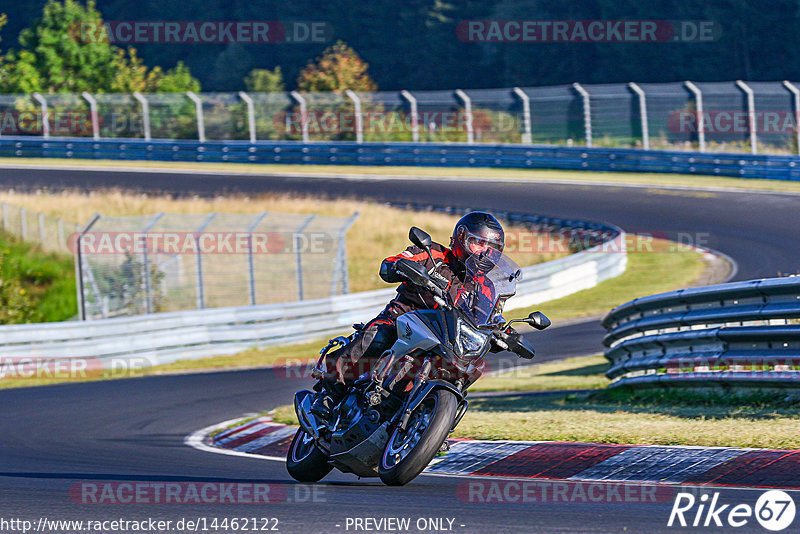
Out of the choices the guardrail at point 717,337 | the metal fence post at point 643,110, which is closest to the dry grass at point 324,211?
the metal fence post at point 643,110

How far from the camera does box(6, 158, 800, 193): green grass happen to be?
31166 millimetres

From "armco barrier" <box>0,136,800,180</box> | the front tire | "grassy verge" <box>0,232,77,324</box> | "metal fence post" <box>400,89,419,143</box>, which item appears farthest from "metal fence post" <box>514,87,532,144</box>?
the front tire

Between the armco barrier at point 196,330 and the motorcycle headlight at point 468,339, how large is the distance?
39.9ft

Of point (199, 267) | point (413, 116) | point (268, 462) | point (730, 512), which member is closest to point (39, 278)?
point (199, 267)

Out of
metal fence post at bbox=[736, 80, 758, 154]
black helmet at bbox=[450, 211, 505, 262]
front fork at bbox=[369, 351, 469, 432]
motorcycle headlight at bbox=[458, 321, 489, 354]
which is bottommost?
front fork at bbox=[369, 351, 469, 432]

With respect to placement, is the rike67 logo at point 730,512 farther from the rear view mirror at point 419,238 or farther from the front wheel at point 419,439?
the rear view mirror at point 419,238

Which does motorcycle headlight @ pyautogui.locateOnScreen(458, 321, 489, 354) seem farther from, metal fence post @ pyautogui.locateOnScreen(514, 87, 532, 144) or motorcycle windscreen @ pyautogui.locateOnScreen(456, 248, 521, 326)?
metal fence post @ pyautogui.locateOnScreen(514, 87, 532, 144)

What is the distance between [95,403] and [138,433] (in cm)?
259

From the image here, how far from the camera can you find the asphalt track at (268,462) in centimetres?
595

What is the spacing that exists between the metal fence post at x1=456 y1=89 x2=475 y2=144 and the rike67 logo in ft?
101

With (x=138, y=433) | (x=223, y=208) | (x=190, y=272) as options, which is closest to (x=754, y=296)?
(x=138, y=433)

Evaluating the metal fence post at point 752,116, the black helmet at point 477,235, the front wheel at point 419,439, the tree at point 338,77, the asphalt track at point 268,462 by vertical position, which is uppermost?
the tree at point 338,77

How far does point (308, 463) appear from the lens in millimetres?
7641

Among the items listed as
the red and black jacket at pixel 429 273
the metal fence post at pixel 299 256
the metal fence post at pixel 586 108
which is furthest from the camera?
the metal fence post at pixel 586 108
